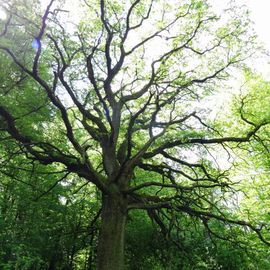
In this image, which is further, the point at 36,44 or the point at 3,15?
the point at 3,15

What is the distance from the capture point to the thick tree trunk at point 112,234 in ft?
27.2

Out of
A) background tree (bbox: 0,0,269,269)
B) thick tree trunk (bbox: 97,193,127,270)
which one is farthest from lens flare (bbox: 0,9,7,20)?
thick tree trunk (bbox: 97,193,127,270)

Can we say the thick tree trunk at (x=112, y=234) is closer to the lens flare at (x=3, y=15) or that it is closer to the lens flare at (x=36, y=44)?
the lens flare at (x=36, y=44)

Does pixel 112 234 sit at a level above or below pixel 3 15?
below

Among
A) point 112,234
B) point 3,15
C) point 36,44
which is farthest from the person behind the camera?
point 112,234

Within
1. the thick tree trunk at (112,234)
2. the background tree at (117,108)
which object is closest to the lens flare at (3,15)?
the background tree at (117,108)

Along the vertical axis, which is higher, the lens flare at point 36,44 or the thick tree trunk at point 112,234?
the lens flare at point 36,44

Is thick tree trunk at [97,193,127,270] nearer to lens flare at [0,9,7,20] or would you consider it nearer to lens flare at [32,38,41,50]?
lens flare at [32,38,41,50]

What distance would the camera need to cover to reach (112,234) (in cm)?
862

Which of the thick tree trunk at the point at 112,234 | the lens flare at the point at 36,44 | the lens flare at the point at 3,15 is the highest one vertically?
the lens flare at the point at 3,15

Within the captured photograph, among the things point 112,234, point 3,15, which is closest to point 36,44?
point 3,15

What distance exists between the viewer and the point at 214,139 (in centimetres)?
1020

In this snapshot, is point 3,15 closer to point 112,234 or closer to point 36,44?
point 36,44

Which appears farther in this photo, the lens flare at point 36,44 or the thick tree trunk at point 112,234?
the thick tree trunk at point 112,234
